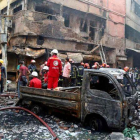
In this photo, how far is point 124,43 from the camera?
57.8 ft

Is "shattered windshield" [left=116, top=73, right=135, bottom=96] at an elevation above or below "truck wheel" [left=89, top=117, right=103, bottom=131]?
above

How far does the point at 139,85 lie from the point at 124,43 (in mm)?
4723

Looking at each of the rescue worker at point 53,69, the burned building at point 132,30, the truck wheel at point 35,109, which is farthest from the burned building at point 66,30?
the truck wheel at point 35,109

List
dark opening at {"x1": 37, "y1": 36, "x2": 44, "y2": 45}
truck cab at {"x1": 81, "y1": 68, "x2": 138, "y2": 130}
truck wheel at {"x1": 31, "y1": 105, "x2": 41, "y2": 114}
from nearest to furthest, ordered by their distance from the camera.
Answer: truck cab at {"x1": 81, "y1": 68, "x2": 138, "y2": 130}
truck wheel at {"x1": 31, "y1": 105, "x2": 41, "y2": 114}
dark opening at {"x1": 37, "y1": 36, "x2": 44, "y2": 45}

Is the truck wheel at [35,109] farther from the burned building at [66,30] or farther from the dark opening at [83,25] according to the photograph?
the dark opening at [83,25]

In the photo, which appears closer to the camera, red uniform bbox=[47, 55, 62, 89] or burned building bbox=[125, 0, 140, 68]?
red uniform bbox=[47, 55, 62, 89]

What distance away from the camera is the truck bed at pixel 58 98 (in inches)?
184

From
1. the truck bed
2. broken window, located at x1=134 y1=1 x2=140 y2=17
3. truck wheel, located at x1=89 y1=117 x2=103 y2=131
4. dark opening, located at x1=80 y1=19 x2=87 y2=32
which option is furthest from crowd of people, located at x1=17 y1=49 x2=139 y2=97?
broken window, located at x1=134 y1=1 x2=140 y2=17

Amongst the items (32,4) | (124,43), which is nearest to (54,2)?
(32,4)

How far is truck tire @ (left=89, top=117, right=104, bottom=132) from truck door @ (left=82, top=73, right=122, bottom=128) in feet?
0.24

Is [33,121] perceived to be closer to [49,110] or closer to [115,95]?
[49,110]

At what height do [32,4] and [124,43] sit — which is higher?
[32,4]

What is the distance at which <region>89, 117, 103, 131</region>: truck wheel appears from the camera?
4371 mm

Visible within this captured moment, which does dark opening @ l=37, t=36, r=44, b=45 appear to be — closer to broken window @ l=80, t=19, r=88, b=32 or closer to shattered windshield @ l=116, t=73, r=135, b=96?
broken window @ l=80, t=19, r=88, b=32
